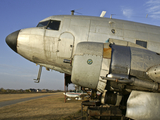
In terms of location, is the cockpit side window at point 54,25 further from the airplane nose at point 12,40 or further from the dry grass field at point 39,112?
the dry grass field at point 39,112

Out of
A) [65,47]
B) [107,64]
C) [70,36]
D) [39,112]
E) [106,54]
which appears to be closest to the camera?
[107,64]

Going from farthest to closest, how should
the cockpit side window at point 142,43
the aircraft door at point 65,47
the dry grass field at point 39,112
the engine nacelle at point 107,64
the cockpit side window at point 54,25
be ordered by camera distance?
the dry grass field at point 39,112
the cockpit side window at point 54,25
the cockpit side window at point 142,43
the aircraft door at point 65,47
the engine nacelle at point 107,64

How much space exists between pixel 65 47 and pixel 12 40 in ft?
8.23

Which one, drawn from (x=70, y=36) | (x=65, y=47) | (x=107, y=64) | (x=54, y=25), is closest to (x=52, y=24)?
(x=54, y=25)

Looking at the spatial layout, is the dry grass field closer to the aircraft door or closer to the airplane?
the airplane

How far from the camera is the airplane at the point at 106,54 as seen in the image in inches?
169

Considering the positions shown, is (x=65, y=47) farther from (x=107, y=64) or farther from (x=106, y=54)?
(x=107, y=64)

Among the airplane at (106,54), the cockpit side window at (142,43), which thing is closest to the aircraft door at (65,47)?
the airplane at (106,54)

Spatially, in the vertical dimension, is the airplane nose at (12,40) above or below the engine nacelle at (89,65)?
above

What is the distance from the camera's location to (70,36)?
611 centimetres

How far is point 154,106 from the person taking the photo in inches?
170

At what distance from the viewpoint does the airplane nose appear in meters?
6.47

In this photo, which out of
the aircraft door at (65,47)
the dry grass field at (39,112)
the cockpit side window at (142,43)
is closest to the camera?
the aircraft door at (65,47)

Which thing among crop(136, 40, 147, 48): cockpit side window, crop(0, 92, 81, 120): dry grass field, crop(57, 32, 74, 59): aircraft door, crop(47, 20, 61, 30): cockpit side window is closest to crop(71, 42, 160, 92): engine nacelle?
crop(57, 32, 74, 59): aircraft door
